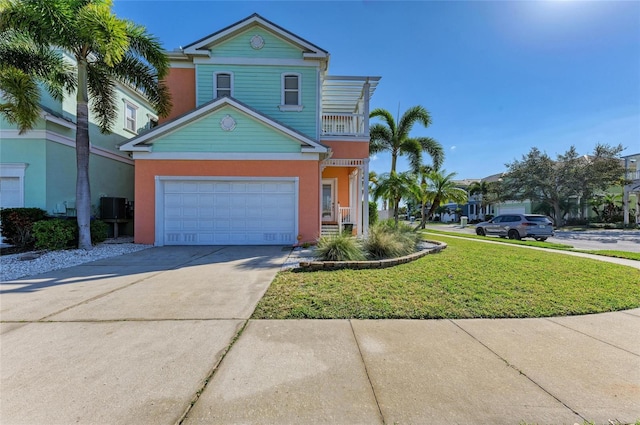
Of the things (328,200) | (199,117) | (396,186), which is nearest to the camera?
(199,117)

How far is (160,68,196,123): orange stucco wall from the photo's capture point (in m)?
13.4

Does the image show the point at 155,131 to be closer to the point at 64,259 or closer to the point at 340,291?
the point at 64,259

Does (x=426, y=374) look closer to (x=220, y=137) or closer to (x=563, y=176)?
(x=220, y=137)

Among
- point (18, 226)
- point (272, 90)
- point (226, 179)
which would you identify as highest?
point (272, 90)

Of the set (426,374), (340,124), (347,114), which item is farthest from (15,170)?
(426,374)

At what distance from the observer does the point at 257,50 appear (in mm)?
12945

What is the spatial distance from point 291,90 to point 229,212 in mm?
6311

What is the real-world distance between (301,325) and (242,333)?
2.51 feet

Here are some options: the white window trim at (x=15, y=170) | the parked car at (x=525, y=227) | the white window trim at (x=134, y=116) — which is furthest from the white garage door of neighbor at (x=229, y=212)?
the parked car at (x=525, y=227)

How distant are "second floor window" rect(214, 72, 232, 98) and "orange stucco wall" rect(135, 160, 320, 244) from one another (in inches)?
165

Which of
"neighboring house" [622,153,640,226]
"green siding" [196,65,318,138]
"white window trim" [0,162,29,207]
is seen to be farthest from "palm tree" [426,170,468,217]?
"white window trim" [0,162,29,207]

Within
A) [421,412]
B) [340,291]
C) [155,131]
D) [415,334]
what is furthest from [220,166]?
[421,412]

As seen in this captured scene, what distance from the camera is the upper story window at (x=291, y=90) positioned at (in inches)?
508

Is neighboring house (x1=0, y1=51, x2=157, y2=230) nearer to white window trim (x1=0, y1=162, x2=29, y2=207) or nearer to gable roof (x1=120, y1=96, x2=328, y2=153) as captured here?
white window trim (x1=0, y1=162, x2=29, y2=207)
